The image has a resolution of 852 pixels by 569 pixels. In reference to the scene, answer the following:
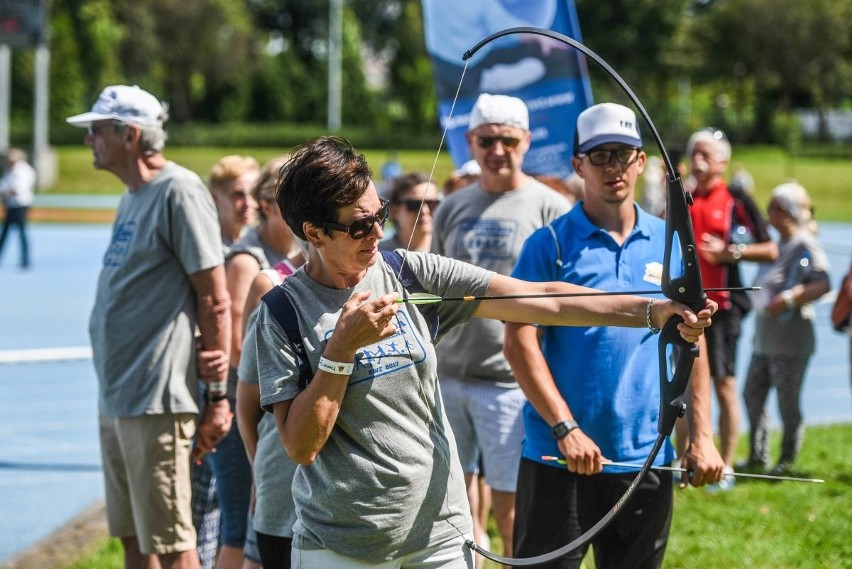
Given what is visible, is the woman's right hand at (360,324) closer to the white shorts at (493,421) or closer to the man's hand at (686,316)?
the man's hand at (686,316)

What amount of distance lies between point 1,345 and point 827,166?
41.7 metres

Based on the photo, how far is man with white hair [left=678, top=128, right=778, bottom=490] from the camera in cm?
698

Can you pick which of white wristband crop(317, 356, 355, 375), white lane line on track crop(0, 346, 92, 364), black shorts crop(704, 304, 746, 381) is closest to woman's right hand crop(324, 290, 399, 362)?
white wristband crop(317, 356, 355, 375)

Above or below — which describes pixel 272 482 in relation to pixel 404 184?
below

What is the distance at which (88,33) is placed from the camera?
175 feet

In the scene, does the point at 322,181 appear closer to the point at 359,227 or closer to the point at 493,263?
the point at 359,227

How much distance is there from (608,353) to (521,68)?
378 cm

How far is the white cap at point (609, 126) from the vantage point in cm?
381

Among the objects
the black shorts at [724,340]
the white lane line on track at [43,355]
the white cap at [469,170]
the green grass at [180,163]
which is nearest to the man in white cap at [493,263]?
the white cap at [469,170]

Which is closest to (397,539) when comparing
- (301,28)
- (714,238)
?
(714,238)

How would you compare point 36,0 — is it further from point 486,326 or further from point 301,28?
point 301,28

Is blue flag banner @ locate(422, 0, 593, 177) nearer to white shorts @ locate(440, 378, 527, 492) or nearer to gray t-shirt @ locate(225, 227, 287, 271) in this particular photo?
white shorts @ locate(440, 378, 527, 492)

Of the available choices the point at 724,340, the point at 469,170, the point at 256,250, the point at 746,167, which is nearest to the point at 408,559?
the point at 256,250

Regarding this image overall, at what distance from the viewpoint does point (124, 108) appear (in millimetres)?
4504
